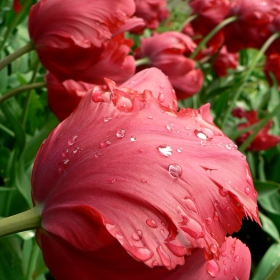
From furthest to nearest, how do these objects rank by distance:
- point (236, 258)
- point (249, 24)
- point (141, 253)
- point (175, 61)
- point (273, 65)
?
point (273, 65) < point (249, 24) < point (175, 61) < point (236, 258) < point (141, 253)

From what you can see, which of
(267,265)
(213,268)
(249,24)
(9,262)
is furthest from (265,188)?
(213,268)

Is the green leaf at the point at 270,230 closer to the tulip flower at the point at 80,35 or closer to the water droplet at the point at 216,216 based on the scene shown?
the tulip flower at the point at 80,35

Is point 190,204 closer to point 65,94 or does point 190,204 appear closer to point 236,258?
point 236,258

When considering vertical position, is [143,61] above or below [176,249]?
below

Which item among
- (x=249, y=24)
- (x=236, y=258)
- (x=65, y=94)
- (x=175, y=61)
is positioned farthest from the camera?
(x=249, y=24)

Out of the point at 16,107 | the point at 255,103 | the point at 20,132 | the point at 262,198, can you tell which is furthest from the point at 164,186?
the point at 255,103

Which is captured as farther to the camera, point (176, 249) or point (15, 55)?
point (15, 55)

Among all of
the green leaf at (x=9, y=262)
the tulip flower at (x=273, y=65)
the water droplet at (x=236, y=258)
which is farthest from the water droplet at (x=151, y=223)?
the tulip flower at (x=273, y=65)
